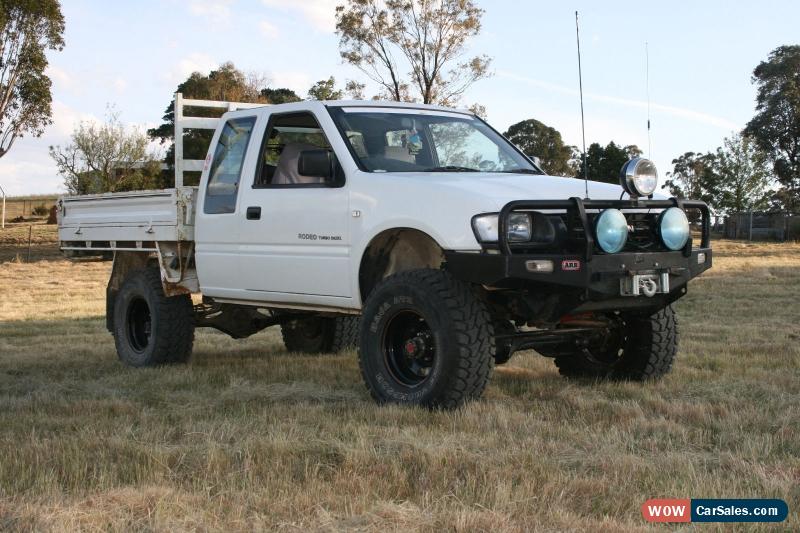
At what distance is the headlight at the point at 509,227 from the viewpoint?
5.39 m

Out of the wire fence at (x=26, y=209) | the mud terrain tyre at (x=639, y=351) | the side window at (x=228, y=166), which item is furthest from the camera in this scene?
the wire fence at (x=26, y=209)

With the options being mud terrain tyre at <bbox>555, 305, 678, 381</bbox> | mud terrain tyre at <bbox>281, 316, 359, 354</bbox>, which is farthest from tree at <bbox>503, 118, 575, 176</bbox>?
mud terrain tyre at <bbox>555, 305, 678, 381</bbox>

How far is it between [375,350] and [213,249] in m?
1.99

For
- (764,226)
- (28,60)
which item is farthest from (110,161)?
(764,226)

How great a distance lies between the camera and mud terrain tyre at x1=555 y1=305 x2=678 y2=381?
6.64m

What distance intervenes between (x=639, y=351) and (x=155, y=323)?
3876 mm

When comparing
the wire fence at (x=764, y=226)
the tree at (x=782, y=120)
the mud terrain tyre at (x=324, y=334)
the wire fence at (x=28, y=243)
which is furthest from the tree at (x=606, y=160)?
the mud terrain tyre at (x=324, y=334)

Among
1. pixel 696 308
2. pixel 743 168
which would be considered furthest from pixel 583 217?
pixel 743 168

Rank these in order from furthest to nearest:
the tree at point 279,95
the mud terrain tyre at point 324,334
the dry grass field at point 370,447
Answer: the tree at point 279,95 < the mud terrain tyre at point 324,334 < the dry grass field at point 370,447

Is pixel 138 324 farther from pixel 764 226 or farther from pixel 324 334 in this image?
pixel 764 226

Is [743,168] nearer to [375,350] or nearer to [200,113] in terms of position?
[200,113]

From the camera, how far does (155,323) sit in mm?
8023

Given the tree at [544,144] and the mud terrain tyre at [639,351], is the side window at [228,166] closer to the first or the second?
the mud terrain tyre at [639,351]

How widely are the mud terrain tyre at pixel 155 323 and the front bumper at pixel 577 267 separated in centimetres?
332
